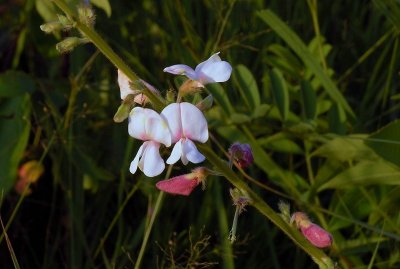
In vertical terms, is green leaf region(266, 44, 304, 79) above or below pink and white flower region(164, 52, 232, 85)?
below

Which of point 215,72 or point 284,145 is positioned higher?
point 215,72

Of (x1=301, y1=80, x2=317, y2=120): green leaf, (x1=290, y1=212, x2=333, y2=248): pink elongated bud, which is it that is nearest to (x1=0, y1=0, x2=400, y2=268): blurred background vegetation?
(x1=301, y1=80, x2=317, y2=120): green leaf

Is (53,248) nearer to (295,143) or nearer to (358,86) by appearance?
(295,143)

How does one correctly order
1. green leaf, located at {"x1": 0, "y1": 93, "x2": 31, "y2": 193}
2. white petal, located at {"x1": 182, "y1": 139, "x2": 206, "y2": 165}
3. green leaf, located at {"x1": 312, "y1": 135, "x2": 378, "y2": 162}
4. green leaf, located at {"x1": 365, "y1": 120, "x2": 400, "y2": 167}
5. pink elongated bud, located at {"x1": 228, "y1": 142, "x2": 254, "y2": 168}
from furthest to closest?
green leaf, located at {"x1": 0, "y1": 93, "x2": 31, "y2": 193}
green leaf, located at {"x1": 312, "y1": 135, "x2": 378, "y2": 162}
green leaf, located at {"x1": 365, "y1": 120, "x2": 400, "y2": 167}
pink elongated bud, located at {"x1": 228, "y1": 142, "x2": 254, "y2": 168}
white petal, located at {"x1": 182, "y1": 139, "x2": 206, "y2": 165}

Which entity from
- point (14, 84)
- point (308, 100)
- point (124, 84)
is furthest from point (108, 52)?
point (14, 84)

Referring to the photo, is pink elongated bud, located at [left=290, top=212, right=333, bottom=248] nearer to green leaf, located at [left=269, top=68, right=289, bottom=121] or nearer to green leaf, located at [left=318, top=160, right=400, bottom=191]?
green leaf, located at [left=318, top=160, right=400, bottom=191]

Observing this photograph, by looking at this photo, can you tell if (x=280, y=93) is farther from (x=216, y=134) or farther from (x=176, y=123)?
(x=176, y=123)

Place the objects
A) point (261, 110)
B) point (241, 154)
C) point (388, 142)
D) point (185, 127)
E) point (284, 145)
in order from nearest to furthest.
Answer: point (185, 127) → point (241, 154) → point (388, 142) → point (261, 110) → point (284, 145)
